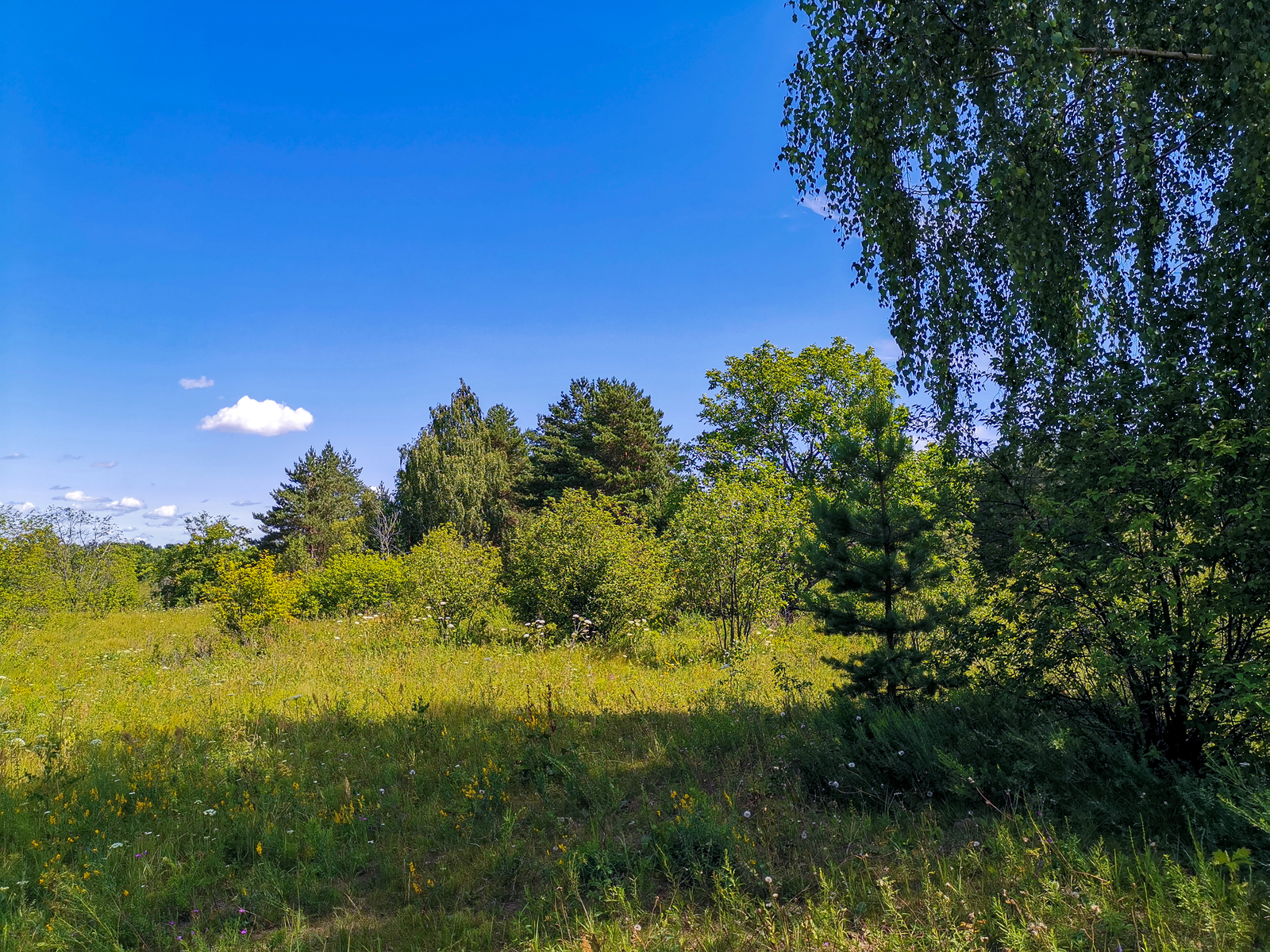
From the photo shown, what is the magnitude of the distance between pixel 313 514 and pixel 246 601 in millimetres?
31619

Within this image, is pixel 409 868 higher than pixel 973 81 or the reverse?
the reverse

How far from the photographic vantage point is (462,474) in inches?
1339

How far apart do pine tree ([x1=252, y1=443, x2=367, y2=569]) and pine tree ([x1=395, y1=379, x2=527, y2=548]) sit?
5.12 m

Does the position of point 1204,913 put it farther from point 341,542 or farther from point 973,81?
point 341,542

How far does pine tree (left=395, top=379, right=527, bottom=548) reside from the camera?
33656 mm

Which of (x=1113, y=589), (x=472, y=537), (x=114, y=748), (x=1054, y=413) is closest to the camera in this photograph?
(x=1113, y=589)

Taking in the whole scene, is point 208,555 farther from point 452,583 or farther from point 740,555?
point 740,555

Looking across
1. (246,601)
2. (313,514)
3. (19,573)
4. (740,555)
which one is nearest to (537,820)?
(740,555)

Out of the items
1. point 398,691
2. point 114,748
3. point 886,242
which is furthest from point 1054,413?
point 114,748

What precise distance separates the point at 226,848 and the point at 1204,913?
590cm

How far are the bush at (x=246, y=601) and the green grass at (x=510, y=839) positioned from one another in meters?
4.39

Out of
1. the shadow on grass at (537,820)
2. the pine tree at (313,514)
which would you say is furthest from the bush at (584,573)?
the pine tree at (313,514)

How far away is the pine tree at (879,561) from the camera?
18.6 feet

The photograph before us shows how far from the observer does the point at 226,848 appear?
4.71 m
